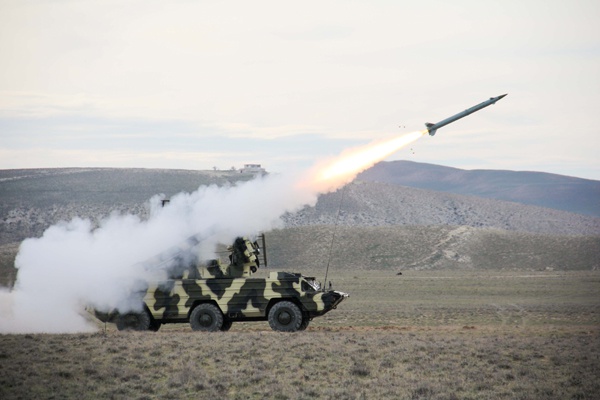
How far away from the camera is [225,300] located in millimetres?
29625

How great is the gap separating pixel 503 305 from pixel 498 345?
21481 millimetres

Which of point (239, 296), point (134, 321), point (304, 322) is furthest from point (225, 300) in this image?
point (134, 321)

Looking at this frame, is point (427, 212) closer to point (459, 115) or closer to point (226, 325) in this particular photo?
point (459, 115)

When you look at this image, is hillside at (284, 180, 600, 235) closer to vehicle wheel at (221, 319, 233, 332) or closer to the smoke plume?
the smoke plume

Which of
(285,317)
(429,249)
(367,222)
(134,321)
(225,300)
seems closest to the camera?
(285,317)

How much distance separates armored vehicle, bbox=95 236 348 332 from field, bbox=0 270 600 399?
831 mm

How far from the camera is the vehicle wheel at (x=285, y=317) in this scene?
29.4 m

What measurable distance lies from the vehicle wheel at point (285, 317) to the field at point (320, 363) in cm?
65

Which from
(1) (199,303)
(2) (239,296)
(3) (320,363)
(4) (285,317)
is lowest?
(3) (320,363)

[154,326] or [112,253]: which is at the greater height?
[112,253]

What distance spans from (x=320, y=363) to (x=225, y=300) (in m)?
7.33

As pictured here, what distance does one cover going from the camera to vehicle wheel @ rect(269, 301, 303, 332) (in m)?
29.4

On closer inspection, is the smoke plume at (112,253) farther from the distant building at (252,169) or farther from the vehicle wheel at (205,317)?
the distant building at (252,169)

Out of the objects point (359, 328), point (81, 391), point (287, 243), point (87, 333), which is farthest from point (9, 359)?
point (287, 243)
